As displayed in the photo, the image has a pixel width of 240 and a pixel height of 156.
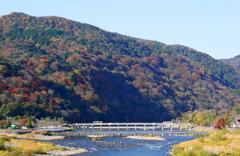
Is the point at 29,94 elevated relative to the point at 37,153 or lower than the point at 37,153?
elevated

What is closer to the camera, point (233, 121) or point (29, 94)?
point (233, 121)

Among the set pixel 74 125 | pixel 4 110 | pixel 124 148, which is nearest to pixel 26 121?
pixel 4 110

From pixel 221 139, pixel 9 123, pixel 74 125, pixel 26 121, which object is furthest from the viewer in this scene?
pixel 74 125

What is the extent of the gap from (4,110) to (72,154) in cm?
10507

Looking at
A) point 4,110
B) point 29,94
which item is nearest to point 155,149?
point 4,110

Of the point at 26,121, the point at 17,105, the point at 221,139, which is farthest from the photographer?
the point at 17,105

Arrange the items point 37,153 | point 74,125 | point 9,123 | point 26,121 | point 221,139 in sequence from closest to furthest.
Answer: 1. point 37,153
2. point 221,139
3. point 9,123
4. point 26,121
5. point 74,125

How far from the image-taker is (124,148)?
90000mm

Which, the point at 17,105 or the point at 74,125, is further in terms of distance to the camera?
the point at 74,125

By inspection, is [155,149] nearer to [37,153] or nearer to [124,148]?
[124,148]

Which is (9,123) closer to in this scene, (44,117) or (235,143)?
(44,117)

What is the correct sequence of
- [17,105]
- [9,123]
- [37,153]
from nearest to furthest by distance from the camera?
1. [37,153]
2. [9,123]
3. [17,105]

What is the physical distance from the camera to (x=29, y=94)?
198 metres

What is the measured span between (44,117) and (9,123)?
132ft
